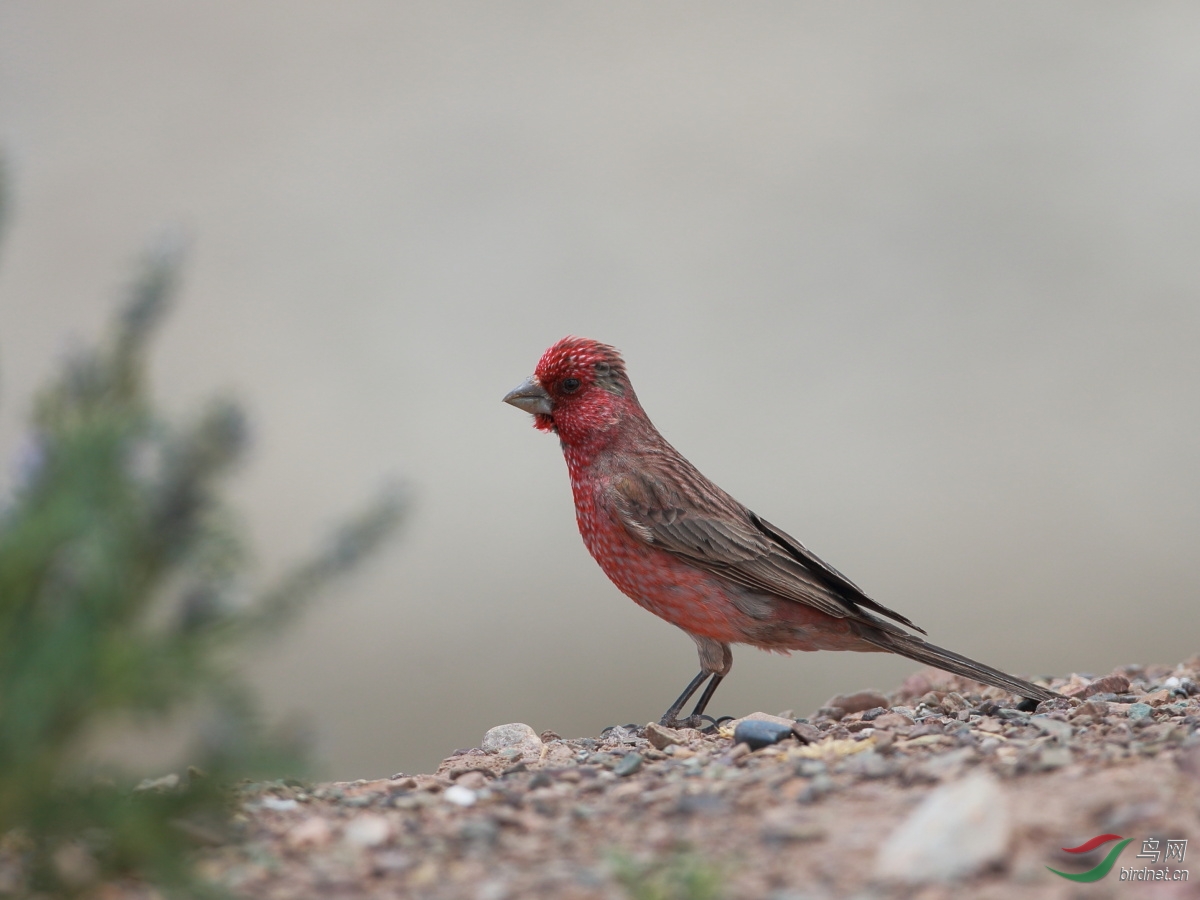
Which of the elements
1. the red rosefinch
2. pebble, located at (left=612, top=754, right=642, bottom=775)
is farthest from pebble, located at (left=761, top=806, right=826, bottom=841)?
the red rosefinch

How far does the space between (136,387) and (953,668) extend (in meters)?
4.24

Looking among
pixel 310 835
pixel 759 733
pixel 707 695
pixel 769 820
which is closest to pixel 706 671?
pixel 707 695

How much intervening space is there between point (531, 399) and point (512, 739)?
206cm

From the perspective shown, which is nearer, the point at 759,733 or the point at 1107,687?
the point at 759,733

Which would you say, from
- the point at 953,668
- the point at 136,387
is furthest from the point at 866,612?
the point at 136,387

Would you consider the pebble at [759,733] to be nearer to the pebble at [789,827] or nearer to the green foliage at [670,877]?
the pebble at [789,827]

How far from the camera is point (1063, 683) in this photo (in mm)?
6562

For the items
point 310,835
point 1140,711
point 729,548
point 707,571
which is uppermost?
point 729,548

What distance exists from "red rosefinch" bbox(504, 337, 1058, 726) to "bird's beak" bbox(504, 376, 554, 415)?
208 mm

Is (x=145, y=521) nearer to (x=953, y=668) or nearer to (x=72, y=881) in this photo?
(x=72, y=881)

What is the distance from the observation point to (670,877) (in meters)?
2.64

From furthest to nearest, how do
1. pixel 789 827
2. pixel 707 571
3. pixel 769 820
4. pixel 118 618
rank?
1. pixel 707 571
2. pixel 769 820
3. pixel 789 827
4. pixel 118 618

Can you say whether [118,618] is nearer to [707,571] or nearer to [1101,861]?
[1101,861]

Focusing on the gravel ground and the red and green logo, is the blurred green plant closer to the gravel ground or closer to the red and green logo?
the gravel ground
